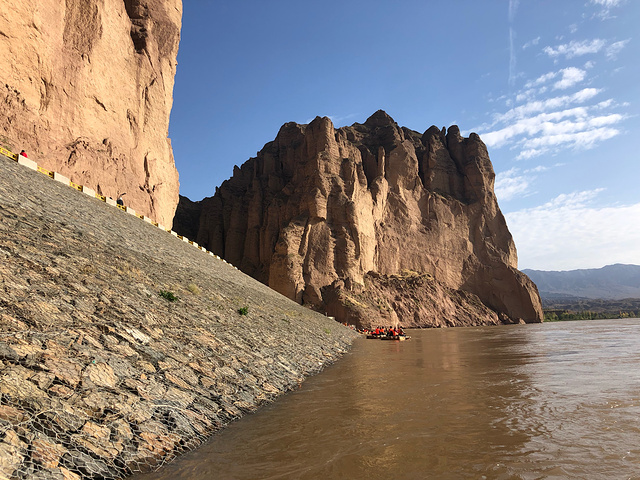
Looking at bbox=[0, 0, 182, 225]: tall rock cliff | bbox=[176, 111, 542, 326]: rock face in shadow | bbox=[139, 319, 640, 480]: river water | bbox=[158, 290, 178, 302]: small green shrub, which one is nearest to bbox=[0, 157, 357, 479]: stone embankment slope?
bbox=[158, 290, 178, 302]: small green shrub

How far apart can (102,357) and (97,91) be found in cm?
3104

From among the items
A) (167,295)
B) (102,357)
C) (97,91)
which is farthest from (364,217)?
(102,357)

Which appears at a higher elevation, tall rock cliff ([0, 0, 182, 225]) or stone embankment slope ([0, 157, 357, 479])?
tall rock cliff ([0, 0, 182, 225])

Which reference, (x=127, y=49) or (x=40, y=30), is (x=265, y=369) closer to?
(x=40, y=30)

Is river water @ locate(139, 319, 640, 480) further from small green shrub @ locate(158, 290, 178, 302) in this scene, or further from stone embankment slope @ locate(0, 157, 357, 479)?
small green shrub @ locate(158, 290, 178, 302)

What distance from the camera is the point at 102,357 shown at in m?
6.17

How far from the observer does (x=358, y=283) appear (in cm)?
6200

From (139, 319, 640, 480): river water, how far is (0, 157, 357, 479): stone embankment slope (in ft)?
1.96

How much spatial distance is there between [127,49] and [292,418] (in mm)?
37957

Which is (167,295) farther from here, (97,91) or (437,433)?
(97,91)

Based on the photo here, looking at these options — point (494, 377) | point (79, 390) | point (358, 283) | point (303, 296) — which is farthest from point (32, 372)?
point (358, 283)

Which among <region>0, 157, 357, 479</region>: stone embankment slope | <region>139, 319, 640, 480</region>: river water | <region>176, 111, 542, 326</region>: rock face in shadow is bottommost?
<region>139, 319, 640, 480</region>: river water

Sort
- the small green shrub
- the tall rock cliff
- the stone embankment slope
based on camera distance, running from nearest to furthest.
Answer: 1. the stone embankment slope
2. the small green shrub
3. the tall rock cliff

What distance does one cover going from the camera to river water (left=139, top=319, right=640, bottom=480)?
5344 mm
